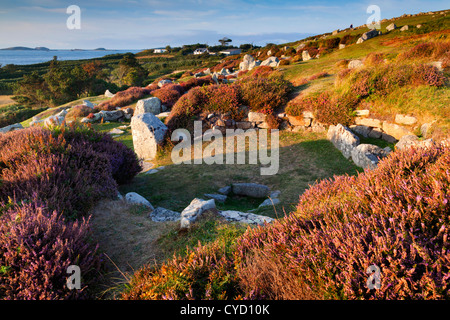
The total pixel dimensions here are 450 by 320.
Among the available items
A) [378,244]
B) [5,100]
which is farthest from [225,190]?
[5,100]

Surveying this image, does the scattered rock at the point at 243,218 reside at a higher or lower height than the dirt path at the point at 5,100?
lower

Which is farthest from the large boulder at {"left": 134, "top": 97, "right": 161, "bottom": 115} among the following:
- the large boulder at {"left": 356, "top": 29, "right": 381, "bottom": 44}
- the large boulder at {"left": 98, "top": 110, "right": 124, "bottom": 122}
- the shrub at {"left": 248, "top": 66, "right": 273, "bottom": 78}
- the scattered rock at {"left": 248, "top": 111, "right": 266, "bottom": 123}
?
the large boulder at {"left": 356, "top": 29, "right": 381, "bottom": 44}

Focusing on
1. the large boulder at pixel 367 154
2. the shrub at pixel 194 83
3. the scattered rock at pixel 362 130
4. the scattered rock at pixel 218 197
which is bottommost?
the scattered rock at pixel 218 197

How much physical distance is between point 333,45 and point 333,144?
2961 cm

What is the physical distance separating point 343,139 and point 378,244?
8841mm

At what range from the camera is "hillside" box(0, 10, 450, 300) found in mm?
2545

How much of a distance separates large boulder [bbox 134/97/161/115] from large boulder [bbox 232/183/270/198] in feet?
42.3

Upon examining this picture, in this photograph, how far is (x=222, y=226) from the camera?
16.4ft

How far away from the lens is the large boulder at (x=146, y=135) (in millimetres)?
12789

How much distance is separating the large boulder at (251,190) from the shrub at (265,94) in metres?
6.17

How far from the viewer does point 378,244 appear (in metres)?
2.34

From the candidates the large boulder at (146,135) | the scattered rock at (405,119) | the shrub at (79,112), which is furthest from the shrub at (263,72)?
the shrub at (79,112)

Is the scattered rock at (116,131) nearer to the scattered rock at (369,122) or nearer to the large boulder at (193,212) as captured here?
the large boulder at (193,212)
